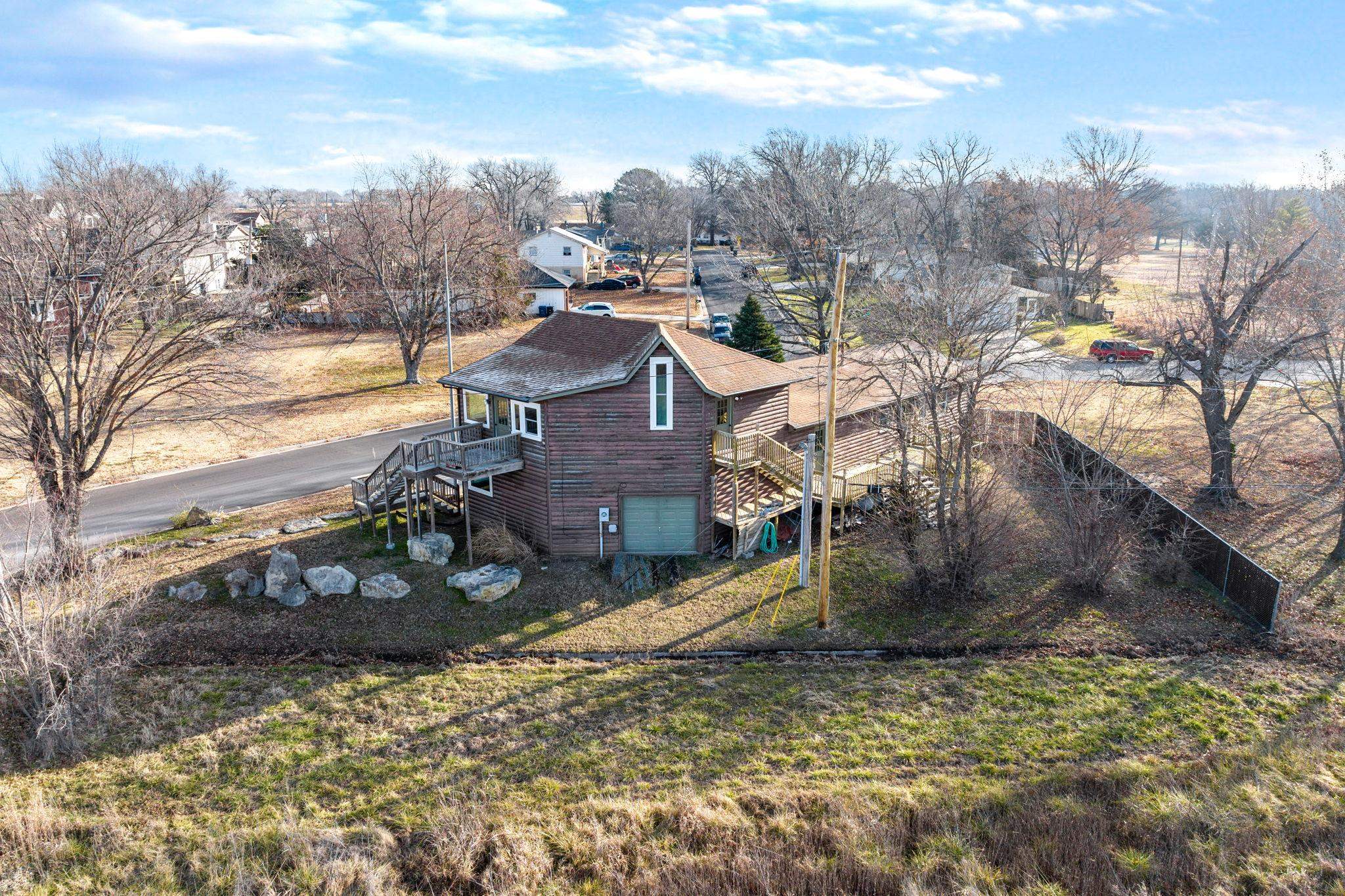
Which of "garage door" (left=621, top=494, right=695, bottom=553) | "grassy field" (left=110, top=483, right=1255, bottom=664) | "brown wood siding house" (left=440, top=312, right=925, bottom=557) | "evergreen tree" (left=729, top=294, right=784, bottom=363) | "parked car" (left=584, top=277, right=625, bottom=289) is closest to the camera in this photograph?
"grassy field" (left=110, top=483, right=1255, bottom=664)

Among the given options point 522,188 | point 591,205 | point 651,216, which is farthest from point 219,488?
point 591,205

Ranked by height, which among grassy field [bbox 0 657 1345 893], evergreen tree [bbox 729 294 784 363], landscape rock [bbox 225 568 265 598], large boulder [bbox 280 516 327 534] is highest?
evergreen tree [bbox 729 294 784 363]

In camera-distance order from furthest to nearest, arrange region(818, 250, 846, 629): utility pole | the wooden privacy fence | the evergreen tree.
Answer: the evergreen tree → the wooden privacy fence → region(818, 250, 846, 629): utility pole

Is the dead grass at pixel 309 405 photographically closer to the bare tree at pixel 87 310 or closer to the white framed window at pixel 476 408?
the bare tree at pixel 87 310

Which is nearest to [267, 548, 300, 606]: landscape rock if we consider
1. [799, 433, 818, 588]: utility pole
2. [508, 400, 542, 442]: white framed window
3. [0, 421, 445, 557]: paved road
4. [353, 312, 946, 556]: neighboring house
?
[353, 312, 946, 556]: neighboring house

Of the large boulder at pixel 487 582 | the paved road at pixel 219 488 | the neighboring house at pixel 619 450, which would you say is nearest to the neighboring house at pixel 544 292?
the paved road at pixel 219 488

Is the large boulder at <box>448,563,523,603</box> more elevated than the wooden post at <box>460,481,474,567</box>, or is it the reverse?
the wooden post at <box>460,481,474,567</box>

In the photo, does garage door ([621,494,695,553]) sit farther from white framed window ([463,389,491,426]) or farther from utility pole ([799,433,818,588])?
white framed window ([463,389,491,426])

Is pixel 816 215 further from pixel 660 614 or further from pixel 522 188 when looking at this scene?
pixel 522 188
